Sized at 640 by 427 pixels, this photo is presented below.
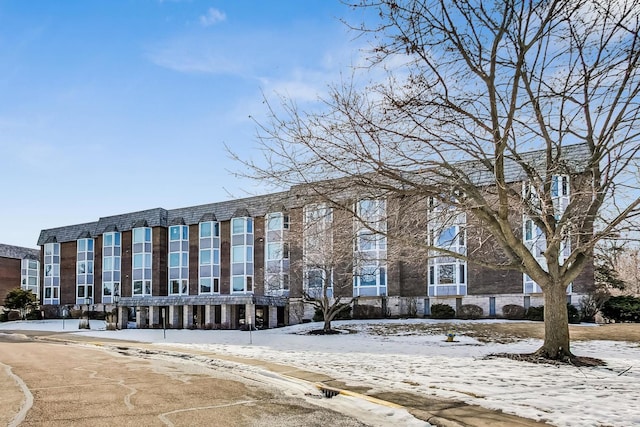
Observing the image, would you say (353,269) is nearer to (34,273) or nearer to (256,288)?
(256,288)

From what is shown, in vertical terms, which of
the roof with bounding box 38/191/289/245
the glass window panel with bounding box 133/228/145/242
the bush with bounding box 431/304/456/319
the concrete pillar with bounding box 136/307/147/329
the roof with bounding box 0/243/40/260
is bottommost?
the concrete pillar with bounding box 136/307/147/329

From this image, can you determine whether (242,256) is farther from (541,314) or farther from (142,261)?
(541,314)

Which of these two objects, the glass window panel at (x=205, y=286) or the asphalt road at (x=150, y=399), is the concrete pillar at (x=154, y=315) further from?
the asphalt road at (x=150, y=399)

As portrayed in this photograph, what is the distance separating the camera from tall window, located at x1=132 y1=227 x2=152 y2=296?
188 ft

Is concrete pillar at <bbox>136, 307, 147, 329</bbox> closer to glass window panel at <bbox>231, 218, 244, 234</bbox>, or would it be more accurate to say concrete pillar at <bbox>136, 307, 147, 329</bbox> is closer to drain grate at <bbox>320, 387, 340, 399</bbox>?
glass window panel at <bbox>231, 218, 244, 234</bbox>

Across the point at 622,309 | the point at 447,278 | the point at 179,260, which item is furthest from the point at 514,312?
the point at 179,260

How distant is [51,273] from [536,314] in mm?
55763

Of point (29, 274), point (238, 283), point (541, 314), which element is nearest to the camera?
point (541, 314)

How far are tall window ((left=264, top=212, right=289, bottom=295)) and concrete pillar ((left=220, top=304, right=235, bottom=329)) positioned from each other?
3707 mm

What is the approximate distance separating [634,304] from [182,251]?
133ft

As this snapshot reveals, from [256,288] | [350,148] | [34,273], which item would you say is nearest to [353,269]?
[256,288]

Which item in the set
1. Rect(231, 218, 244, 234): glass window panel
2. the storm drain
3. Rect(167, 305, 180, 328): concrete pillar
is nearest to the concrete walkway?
the storm drain

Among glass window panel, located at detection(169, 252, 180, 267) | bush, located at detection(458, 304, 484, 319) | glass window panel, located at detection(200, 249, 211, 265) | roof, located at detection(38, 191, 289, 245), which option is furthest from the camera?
glass window panel, located at detection(169, 252, 180, 267)

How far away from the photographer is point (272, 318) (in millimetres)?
44094
